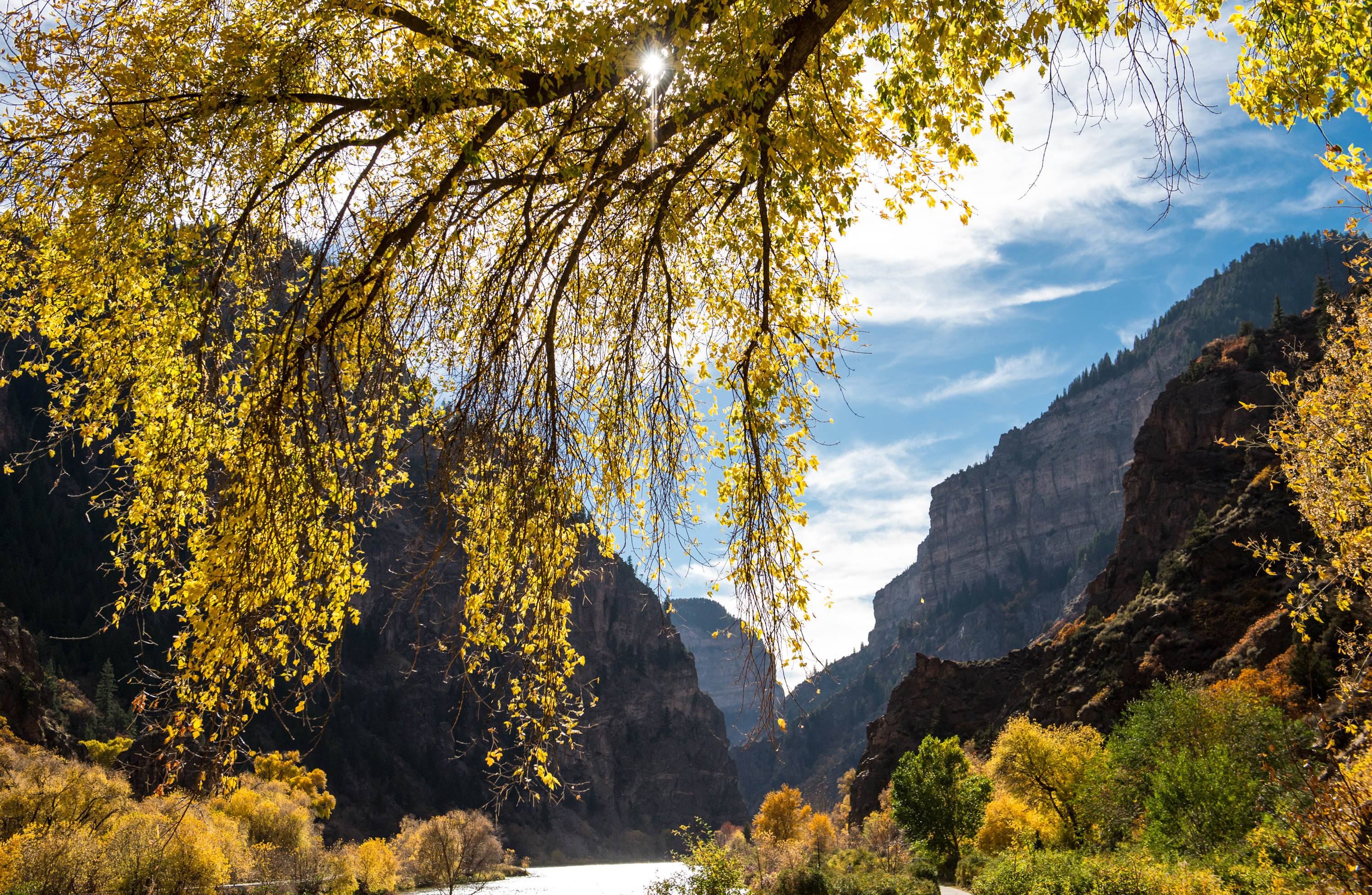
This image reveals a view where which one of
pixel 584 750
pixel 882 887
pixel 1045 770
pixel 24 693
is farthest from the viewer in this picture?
pixel 584 750

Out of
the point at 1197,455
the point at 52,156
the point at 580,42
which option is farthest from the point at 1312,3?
the point at 1197,455

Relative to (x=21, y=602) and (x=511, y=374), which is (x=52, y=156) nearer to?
(x=511, y=374)

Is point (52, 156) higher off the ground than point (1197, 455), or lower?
lower

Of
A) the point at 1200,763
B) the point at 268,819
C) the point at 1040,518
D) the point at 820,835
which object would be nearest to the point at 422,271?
the point at 1200,763

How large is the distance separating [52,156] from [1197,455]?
76636 millimetres

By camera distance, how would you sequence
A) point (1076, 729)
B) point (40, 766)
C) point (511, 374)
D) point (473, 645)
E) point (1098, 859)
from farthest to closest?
point (1076, 729) → point (40, 766) → point (1098, 859) → point (473, 645) → point (511, 374)

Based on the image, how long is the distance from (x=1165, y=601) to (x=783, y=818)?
1326 inches

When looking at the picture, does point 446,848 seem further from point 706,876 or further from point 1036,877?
point 1036,877

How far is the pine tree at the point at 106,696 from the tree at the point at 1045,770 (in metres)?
67.3

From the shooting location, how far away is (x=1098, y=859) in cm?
1670

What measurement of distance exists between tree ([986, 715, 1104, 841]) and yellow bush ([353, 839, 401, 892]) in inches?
1311

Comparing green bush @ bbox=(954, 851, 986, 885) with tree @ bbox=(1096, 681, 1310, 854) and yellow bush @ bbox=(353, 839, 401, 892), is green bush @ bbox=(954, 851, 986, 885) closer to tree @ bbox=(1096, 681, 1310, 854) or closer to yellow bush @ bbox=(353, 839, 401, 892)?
tree @ bbox=(1096, 681, 1310, 854)

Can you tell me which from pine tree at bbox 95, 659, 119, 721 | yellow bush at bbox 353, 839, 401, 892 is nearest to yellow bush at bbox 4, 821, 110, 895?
yellow bush at bbox 353, 839, 401, 892

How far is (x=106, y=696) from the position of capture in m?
63.7
